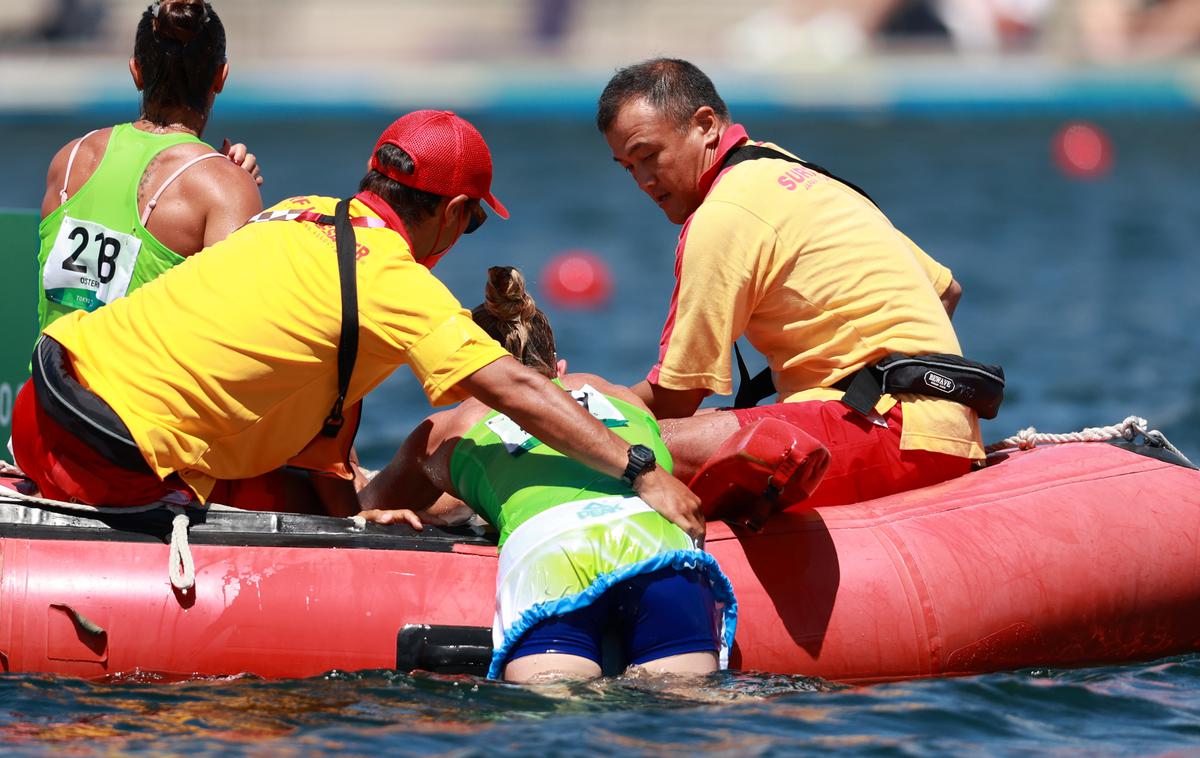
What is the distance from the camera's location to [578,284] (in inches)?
556

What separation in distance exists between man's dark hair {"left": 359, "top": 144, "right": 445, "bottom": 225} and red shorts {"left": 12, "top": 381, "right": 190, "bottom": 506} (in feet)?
3.17

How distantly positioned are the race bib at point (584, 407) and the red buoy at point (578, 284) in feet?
30.6

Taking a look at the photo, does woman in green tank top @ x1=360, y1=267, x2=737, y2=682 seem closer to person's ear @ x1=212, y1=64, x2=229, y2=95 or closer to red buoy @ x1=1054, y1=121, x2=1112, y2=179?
person's ear @ x1=212, y1=64, x2=229, y2=95

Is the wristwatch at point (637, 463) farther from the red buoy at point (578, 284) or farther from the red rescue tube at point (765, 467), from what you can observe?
the red buoy at point (578, 284)

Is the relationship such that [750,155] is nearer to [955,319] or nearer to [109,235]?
[109,235]

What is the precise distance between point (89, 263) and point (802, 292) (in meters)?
2.14

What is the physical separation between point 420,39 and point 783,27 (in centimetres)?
574

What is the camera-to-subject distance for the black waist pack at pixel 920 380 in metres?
4.85

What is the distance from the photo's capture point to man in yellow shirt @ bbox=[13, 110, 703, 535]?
13.9ft

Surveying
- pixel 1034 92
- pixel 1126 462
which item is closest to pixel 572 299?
pixel 1126 462

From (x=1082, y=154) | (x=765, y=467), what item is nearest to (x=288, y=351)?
(x=765, y=467)

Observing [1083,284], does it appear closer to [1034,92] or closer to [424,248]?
[1034,92]

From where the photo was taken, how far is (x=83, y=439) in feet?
14.3

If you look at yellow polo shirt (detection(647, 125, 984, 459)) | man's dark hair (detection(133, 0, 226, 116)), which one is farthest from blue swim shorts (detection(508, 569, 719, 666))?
man's dark hair (detection(133, 0, 226, 116))
